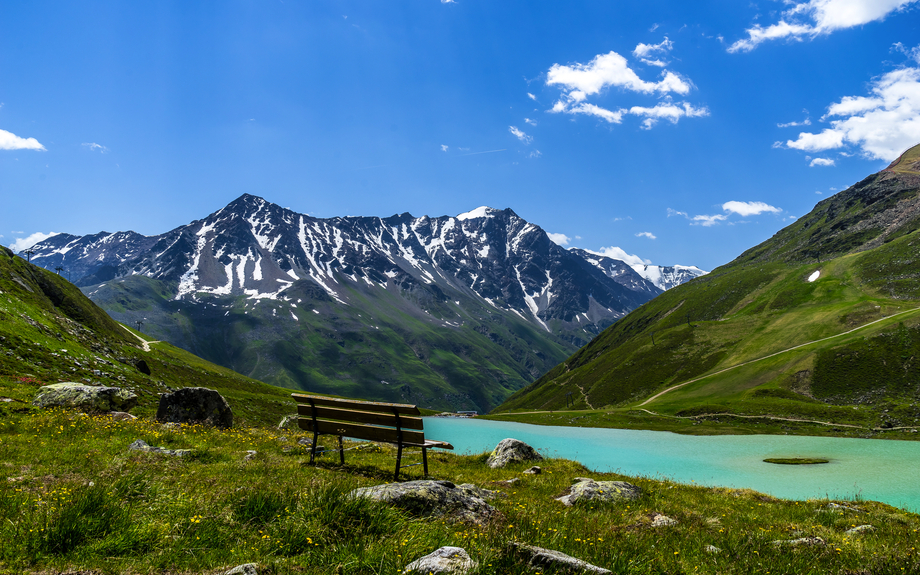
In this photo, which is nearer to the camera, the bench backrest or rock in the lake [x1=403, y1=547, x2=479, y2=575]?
rock in the lake [x1=403, y1=547, x2=479, y2=575]

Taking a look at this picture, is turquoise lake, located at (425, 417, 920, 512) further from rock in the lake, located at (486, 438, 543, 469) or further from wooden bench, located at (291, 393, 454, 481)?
wooden bench, located at (291, 393, 454, 481)

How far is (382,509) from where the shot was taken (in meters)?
7.62

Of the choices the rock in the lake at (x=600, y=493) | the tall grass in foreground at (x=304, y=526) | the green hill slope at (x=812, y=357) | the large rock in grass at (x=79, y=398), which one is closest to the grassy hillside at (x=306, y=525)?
the tall grass in foreground at (x=304, y=526)

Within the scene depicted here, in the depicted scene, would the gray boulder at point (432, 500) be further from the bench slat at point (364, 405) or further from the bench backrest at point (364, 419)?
the bench slat at point (364, 405)

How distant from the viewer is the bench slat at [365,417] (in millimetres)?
12492

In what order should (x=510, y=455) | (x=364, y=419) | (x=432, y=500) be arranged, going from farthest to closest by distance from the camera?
(x=510, y=455)
(x=364, y=419)
(x=432, y=500)

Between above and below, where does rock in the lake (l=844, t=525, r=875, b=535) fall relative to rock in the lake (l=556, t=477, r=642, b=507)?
below

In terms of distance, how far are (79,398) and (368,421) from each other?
56.7 ft

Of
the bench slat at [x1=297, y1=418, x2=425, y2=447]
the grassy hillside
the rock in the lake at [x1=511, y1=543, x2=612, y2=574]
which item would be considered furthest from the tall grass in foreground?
the bench slat at [x1=297, y1=418, x2=425, y2=447]

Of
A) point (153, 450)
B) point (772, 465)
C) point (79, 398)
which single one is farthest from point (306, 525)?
point (772, 465)

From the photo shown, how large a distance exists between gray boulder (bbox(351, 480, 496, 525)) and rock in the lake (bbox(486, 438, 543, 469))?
10.8 m

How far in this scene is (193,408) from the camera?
76.4ft

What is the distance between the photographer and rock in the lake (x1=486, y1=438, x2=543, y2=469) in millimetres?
19984

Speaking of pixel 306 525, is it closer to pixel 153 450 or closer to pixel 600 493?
pixel 600 493
